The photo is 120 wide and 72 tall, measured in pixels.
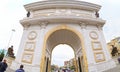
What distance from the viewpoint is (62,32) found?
1544 centimetres

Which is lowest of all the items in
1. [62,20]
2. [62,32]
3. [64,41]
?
[64,41]

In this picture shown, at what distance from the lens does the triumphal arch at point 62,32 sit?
1260 centimetres

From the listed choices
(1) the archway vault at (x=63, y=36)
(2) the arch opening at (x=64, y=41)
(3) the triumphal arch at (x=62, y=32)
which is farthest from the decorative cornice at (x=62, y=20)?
(2) the arch opening at (x=64, y=41)

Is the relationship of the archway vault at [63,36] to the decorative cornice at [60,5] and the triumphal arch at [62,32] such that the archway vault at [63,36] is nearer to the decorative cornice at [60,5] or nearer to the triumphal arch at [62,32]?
the triumphal arch at [62,32]

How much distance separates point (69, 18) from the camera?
550 inches

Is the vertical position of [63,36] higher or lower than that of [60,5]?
lower

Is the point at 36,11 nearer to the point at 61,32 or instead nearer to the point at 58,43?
the point at 61,32

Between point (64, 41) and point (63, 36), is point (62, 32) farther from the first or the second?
point (64, 41)

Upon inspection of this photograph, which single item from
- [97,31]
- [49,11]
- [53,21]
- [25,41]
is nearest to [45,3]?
[49,11]

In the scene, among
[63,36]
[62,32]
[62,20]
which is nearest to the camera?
[62,20]

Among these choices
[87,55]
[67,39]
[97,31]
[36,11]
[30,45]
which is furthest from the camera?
[67,39]

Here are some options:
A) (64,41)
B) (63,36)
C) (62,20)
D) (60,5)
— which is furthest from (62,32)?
(60,5)

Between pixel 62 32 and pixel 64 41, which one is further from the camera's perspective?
pixel 64 41

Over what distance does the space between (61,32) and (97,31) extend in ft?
14.9
